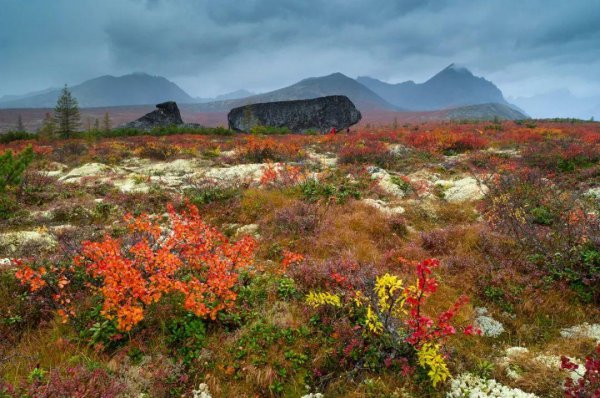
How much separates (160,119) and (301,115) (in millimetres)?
17880

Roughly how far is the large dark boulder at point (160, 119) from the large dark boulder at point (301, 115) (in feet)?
27.3

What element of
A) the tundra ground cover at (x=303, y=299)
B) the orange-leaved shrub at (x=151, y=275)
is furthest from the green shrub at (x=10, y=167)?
the orange-leaved shrub at (x=151, y=275)

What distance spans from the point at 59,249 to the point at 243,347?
4.55 m

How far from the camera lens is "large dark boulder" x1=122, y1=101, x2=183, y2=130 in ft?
136

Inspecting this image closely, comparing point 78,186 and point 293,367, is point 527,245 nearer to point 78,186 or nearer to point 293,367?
point 293,367

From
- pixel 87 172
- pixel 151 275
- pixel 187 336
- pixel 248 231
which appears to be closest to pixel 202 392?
pixel 187 336

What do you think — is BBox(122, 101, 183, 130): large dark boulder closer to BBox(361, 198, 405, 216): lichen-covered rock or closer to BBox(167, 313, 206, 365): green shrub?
BBox(361, 198, 405, 216): lichen-covered rock

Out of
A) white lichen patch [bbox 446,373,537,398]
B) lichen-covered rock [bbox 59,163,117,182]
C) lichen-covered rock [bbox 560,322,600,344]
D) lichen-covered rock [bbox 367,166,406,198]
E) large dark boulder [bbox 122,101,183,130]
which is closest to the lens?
white lichen patch [bbox 446,373,537,398]

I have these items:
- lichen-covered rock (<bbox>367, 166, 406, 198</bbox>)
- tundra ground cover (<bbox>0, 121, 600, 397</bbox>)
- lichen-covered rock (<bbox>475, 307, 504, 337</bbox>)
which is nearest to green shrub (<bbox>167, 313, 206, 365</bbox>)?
tundra ground cover (<bbox>0, 121, 600, 397</bbox>)

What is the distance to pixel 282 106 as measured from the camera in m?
42.5

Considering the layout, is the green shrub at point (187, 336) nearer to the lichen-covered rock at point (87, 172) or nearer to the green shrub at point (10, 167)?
the green shrub at point (10, 167)

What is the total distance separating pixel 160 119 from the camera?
140ft

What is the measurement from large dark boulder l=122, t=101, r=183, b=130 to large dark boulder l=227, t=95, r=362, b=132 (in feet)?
27.3

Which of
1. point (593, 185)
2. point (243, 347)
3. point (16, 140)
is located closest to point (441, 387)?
point (243, 347)
